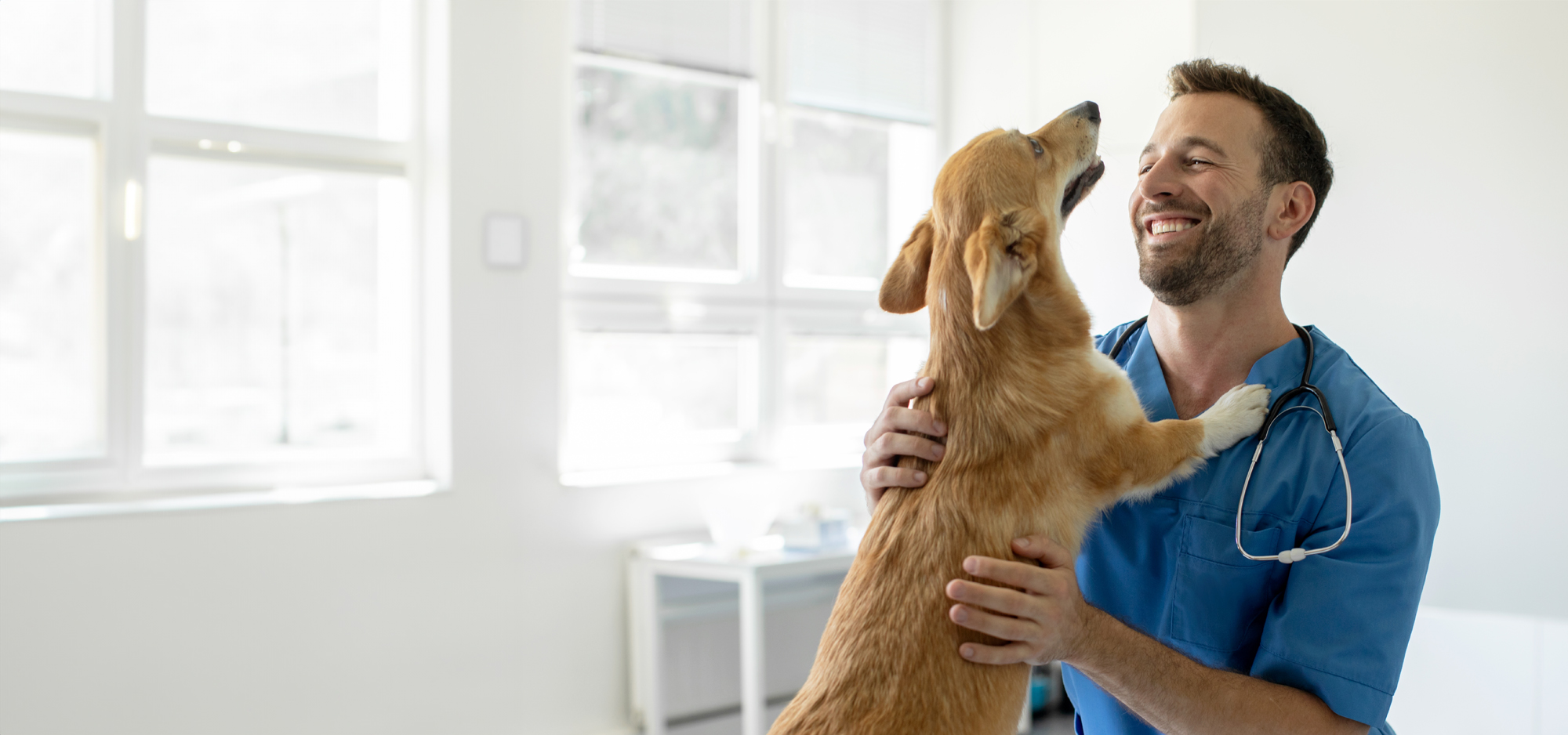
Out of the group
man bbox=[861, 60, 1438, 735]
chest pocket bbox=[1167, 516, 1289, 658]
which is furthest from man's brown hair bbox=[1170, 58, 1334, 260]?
chest pocket bbox=[1167, 516, 1289, 658]

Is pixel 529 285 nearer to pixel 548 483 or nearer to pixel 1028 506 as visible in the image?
pixel 548 483

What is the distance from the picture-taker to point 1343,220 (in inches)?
116

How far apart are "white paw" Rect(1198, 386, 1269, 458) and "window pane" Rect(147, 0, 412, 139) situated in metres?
2.78

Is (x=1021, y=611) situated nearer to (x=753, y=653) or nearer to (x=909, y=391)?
(x=909, y=391)

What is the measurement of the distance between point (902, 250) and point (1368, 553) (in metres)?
0.78

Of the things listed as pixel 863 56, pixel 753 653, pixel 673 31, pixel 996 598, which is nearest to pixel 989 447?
pixel 996 598

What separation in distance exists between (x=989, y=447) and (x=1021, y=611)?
0.24 metres

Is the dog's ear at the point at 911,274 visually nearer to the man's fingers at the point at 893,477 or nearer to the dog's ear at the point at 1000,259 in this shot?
the dog's ear at the point at 1000,259

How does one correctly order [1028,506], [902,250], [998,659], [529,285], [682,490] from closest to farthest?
1. [998,659]
2. [1028,506]
3. [902,250]
4. [529,285]
5. [682,490]

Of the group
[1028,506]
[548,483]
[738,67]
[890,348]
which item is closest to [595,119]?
[738,67]

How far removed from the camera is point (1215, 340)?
1642 mm

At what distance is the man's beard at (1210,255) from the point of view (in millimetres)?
1546

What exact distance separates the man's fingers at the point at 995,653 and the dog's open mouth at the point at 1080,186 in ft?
2.27

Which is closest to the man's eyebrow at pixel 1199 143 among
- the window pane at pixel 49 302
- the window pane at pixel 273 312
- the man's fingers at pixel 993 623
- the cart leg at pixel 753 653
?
the man's fingers at pixel 993 623
